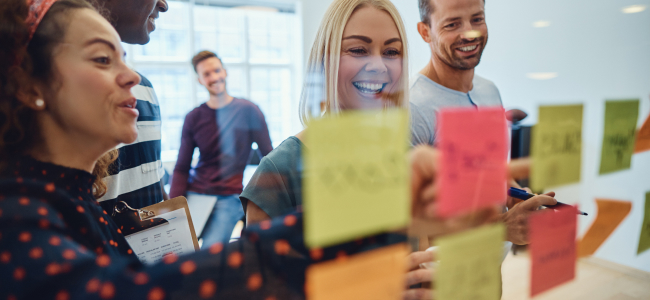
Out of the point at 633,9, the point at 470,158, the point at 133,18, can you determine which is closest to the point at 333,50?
the point at 470,158

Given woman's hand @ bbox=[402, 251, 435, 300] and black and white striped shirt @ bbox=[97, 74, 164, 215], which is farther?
black and white striped shirt @ bbox=[97, 74, 164, 215]

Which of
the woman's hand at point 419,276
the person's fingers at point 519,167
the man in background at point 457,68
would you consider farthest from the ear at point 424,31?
the woman's hand at point 419,276

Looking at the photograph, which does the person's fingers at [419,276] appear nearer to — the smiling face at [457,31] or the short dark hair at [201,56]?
the smiling face at [457,31]

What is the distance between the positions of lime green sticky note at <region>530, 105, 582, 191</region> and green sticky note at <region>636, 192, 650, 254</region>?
0.31 meters

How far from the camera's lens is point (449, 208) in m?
0.35

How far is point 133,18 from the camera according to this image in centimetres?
63

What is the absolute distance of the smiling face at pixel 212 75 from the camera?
1.03 metres

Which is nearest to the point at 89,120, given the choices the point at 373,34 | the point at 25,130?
the point at 25,130

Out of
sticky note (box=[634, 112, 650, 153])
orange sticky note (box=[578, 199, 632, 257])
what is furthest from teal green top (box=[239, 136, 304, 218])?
sticky note (box=[634, 112, 650, 153])

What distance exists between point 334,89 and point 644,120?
56 centimetres

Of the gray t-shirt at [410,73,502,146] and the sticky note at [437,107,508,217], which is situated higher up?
the gray t-shirt at [410,73,502,146]

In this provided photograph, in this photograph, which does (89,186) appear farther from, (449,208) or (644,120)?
(644,120)

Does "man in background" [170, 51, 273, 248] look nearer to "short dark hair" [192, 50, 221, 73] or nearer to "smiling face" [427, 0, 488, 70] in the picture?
"short dark hair" [192, 50, 221, 73]

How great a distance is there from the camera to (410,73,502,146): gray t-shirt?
0.41m
